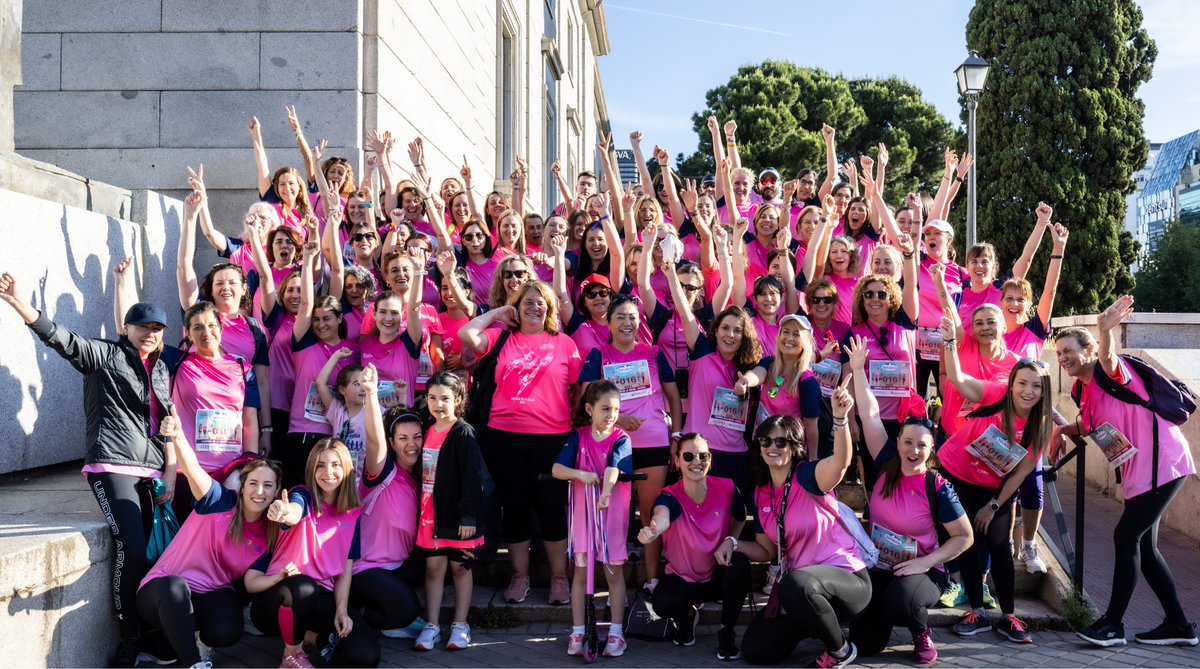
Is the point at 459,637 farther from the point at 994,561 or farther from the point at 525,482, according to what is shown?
the point at 994,561

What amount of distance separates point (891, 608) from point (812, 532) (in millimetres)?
548

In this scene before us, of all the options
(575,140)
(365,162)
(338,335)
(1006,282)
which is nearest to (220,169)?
(365,162)

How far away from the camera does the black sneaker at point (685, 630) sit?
538cm

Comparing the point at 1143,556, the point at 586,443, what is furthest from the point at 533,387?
the point at 1143,556

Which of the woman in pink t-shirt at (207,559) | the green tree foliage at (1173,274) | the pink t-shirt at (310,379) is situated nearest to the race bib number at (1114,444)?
the pink t-shirt at (310,379)

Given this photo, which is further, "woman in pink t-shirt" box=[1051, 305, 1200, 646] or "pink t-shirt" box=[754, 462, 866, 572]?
"woman in pink t-shirt" box=[1051, 305, 1200, 646]

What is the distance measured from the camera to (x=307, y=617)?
16.1 feet

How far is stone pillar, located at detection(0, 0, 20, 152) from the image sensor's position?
21.3ft

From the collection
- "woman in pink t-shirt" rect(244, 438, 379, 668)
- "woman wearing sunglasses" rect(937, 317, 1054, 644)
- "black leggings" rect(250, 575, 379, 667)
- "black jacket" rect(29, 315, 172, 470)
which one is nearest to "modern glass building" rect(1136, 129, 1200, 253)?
"woman wearing sunglasses" rect(937, 317, 1054, 644)

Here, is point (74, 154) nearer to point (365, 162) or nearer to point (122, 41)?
point (122, 41)

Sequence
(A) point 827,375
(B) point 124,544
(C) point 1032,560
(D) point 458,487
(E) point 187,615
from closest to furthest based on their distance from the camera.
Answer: (E) point 187,615, (B) point 124,544, (D) point 458,487, (C) point 1032,560, (A) point 827,375

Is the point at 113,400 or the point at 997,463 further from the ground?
the point at 113,400

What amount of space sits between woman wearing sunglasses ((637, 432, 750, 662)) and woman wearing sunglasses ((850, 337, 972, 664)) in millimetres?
711

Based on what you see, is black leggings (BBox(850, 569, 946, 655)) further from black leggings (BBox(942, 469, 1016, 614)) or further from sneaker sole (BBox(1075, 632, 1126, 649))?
sneaker sole (BBox(1075, 632, 1126, 649))
